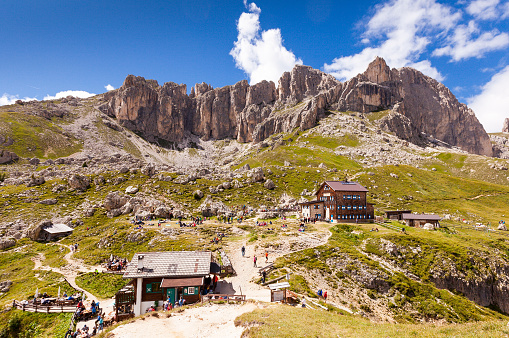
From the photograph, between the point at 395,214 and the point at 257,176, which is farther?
the point at 257,176

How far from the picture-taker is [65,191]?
315 ft

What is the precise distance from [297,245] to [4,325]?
45.8 metres

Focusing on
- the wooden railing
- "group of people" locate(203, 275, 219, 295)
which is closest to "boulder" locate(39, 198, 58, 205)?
"group of people" locate(203, 275, 219, 295)

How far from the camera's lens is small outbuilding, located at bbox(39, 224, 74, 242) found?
67812 mm

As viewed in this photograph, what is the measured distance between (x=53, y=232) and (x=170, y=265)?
55.3 metres

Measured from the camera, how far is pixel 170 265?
114 feet

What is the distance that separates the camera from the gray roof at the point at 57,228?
68.3 meters

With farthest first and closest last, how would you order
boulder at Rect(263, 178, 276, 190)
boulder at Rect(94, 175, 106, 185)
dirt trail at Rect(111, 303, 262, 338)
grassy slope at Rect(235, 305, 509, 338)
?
1. boulder at Rect(263, 178, 276, 190)
2. boulder at Rect(94, 175, 106, 185)
3. dirt trail at Rect(111, 303, 262, 338)
4. grassy slope at Rect(235, 305, 509, 338)

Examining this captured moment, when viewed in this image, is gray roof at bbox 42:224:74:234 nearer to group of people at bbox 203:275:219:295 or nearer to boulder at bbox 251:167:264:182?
group of people at bbox 203:275:219:295

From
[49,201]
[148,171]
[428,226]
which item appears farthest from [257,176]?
[49,201]

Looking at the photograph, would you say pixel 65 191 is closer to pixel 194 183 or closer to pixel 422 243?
pixel 194 183

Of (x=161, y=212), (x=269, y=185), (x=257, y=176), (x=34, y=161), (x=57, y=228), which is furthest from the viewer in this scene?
(x=34, y=161)

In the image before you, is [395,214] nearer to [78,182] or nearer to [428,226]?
[428,226]

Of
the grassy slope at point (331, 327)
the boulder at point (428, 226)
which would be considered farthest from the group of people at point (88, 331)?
the boulder at point (428, 226)
